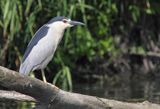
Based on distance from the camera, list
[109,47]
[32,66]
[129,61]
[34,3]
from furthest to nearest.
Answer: [129,61] → [109,47] → [34,3] → [32,66]

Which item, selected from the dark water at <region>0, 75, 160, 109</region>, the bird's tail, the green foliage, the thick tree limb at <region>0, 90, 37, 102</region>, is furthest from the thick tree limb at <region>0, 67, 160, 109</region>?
the green foliage

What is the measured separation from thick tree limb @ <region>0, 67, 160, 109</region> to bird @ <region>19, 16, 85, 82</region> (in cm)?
104

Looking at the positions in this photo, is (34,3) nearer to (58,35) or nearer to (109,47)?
(109,47)

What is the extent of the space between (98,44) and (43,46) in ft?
10.9

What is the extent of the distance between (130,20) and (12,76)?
563cm

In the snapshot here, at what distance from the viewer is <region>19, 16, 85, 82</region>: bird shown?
5543 mm

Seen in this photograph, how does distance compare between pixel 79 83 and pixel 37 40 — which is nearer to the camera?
pixel 37 40

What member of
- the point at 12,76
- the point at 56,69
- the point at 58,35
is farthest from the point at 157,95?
the point at 12,76

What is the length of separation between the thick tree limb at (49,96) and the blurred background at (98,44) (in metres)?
2.50

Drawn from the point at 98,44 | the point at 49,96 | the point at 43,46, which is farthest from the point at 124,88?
the point at 49,96

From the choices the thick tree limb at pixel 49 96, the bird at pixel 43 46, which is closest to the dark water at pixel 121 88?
the bird at pixel 43 46

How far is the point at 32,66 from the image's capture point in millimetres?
5555

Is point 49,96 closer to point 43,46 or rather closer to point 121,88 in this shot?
point 43,46

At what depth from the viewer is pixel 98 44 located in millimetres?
8945
